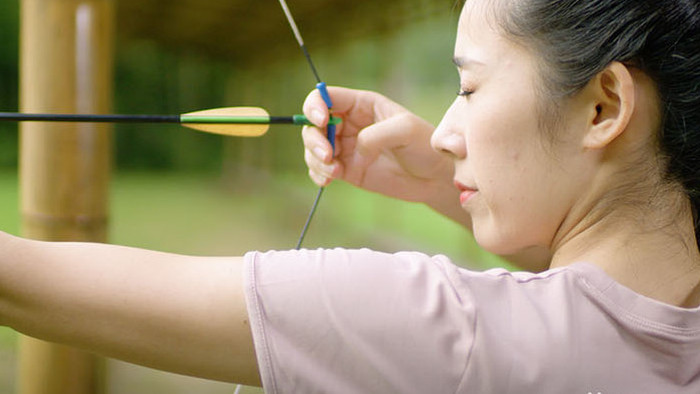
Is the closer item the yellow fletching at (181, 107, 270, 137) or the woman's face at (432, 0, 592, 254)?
the woman's face at (432, 0, 592, 254)

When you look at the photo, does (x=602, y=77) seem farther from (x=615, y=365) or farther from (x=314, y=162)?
(x=314, y=162)

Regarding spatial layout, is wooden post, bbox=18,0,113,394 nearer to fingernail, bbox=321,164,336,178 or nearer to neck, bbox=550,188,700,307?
fingernail, bbox=321,164,336,178

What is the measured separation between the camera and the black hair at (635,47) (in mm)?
563

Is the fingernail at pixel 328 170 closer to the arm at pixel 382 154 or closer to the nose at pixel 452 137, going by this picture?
the arm at pixel 382 154

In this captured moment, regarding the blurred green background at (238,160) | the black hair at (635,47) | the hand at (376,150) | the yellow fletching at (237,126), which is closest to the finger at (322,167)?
the hand at (376,150)

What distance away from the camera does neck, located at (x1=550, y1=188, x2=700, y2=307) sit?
0.57 metres

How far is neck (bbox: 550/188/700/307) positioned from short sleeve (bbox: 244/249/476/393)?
6.1 inches

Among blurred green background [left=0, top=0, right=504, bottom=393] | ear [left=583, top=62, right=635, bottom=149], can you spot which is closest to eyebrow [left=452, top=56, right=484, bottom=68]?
ear [left=583, top=62, right=635, bottom=149]

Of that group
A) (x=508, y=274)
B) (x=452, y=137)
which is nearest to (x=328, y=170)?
(x=452, y=137)

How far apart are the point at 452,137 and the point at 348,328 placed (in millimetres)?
256

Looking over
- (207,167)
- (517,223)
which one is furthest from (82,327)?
(207,167)

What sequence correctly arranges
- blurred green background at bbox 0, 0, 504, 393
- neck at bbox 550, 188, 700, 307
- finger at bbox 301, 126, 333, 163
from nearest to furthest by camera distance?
neck at bbox 550, 188, 700, 307
finger at bbox 301, 126, 333, 163
blurred green background at bbox 0, 0, 504, 393

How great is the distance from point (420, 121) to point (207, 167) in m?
7.02

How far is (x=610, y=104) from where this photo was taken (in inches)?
22.6
